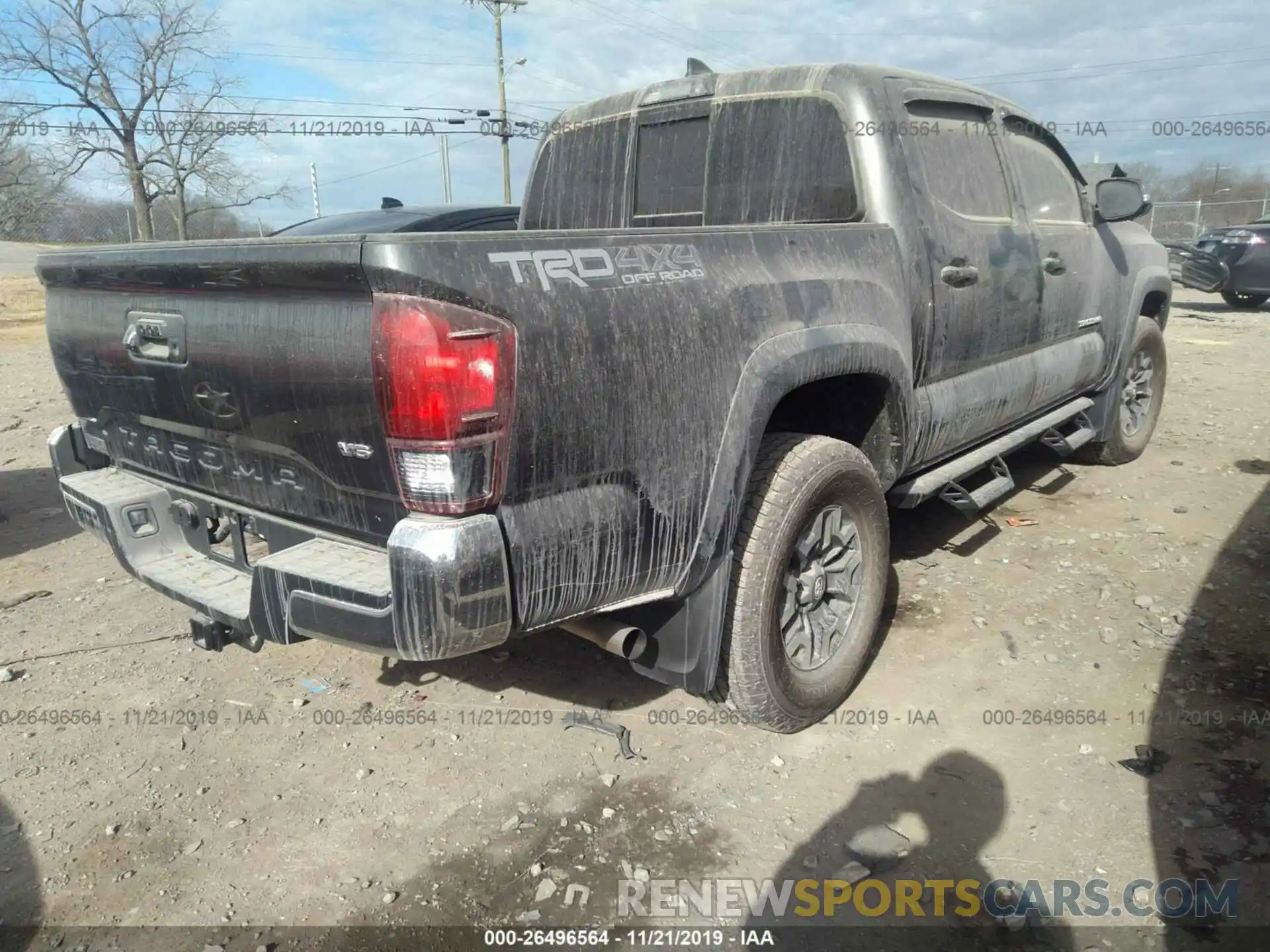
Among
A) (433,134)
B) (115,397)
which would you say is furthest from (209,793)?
(433,134)

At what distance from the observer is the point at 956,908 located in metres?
2.22

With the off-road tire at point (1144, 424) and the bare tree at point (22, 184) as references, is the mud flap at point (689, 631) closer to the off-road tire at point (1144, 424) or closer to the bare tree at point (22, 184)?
the off-road tire at point (1144, 424)

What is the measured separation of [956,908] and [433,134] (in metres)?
25.0

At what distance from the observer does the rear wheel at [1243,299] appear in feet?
46.7

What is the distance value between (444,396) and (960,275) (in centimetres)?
231

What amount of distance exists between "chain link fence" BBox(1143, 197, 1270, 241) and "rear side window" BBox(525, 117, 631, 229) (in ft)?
93.7

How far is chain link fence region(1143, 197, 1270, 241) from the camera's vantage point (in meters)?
27.3

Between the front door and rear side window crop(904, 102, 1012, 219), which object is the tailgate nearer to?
the front door

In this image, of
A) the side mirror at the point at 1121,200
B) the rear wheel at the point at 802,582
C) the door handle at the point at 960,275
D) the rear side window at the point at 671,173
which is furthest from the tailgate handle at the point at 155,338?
the side mirror at the point at 1121,200

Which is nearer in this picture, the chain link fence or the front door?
the front door

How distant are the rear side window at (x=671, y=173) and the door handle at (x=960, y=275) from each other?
3.15ft

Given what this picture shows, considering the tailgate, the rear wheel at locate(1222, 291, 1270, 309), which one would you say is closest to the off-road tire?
the tailgate

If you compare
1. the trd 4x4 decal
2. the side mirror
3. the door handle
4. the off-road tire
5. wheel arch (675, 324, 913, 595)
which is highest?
the side mirror

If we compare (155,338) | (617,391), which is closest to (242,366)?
(155,338)
